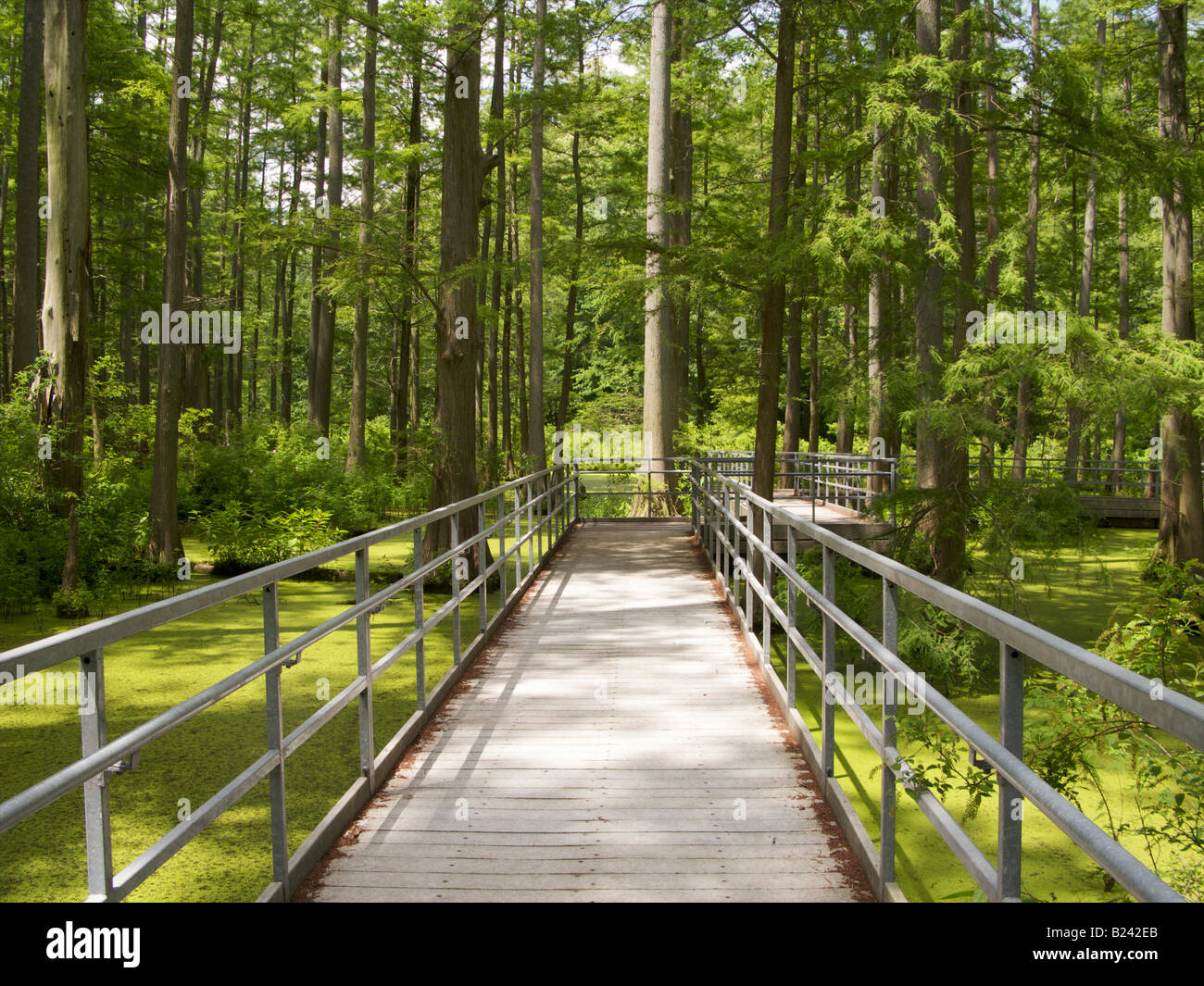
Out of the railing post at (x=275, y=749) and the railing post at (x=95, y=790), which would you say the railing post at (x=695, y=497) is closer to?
the railing post at (x=275, y=749)

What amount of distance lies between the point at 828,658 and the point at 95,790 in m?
2.98

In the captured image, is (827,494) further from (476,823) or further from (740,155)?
(476,823)

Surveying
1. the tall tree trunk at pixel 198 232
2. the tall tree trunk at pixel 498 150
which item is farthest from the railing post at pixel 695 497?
the tall tree trunk at pixel 198 232

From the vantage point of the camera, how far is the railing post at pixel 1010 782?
2229 millimetres

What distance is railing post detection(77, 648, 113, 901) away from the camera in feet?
7.18

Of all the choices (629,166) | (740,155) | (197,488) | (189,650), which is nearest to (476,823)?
(189,650)

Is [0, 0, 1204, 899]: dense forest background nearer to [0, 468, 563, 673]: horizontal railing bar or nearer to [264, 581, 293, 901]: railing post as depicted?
[264, 581, 293, 901]: railing post

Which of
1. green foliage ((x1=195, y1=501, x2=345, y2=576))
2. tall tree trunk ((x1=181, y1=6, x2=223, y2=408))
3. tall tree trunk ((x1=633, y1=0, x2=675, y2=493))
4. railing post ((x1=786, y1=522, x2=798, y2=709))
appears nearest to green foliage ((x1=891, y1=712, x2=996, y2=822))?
railing post ((x1=786, y1=522, x2=798, y2=709))

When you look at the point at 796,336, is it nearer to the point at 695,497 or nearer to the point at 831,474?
the point at 831,474

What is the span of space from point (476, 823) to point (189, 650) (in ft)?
21.7

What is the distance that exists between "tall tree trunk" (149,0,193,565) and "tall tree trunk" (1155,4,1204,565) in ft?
45.9

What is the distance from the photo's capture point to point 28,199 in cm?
1456

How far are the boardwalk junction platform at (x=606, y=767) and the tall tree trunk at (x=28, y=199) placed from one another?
1085 cm
